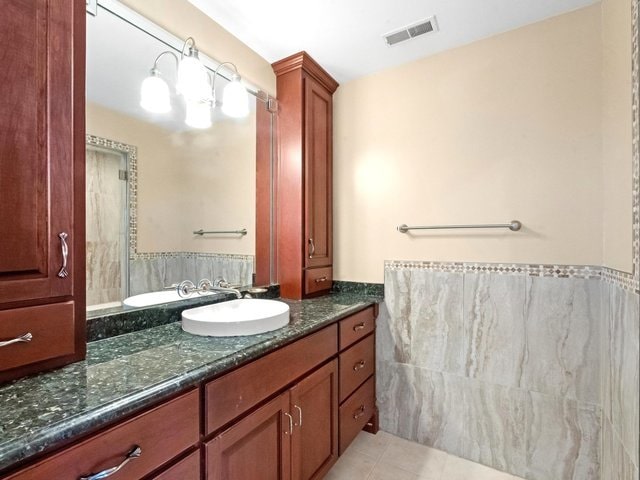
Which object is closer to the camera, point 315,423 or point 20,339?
point 20,339

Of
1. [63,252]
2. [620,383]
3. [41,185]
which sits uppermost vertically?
[41,185]

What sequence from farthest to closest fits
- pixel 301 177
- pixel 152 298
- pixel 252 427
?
1. pixel 301 177
2. pixel 152 298
3. pixel 252 427

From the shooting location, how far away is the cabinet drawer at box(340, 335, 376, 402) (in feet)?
5.24

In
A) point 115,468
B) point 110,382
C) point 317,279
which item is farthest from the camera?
point 317,279

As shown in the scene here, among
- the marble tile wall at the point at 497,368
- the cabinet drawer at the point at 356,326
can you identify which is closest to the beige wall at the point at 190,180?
the cabinet drawer at the point at 356,326

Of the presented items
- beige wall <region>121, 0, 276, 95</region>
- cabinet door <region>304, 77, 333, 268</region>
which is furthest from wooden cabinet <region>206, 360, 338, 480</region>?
beige wall <region>121, 0, 276, 95</region>

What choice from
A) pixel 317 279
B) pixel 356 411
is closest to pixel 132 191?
pixel 317 279

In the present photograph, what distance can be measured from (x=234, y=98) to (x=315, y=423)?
5.36ft

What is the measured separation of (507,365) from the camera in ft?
5.34

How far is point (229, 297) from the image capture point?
1.67 m

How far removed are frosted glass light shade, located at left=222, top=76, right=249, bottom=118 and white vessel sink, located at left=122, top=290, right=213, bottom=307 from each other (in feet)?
3.23

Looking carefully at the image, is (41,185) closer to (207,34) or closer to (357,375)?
(207,34)

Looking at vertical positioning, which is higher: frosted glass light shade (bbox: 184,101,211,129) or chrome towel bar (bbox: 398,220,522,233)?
frosted glass light shade (bbox: 184,101,211,129)

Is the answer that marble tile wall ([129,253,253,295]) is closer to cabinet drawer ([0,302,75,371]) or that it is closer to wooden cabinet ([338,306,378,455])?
cabinet drawer ([0,302,75,371])
